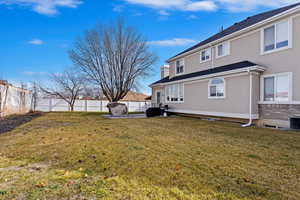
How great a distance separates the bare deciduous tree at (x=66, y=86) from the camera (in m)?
22.1

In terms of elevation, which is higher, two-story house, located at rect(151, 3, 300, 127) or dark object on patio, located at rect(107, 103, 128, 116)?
two-story house, located at rect(151, 3, 300, 127)

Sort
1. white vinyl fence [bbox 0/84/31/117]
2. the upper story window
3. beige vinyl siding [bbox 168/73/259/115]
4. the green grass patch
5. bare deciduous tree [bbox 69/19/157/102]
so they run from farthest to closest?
bare deciduous tree [bbox 69/19/157/102] → the upper story window → white vinyl fence [bbox 0/84/31/117] → beige vinyl siding [bbox 168/73/259/115] → the green grass patch

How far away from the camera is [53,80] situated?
912 inches

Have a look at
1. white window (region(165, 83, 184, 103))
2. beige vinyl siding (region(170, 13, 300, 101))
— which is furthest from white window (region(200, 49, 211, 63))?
white window (region(165, 83, 184, 103))

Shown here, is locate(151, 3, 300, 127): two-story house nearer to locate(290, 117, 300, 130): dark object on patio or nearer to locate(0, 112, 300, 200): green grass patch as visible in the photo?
locate(290, 117, 300, 130): dark object on patio

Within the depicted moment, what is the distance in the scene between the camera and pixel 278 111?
26.9 ft

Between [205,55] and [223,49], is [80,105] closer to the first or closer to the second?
[205,55]

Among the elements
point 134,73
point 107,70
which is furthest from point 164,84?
point 107,70

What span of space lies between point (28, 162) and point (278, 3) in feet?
51.2

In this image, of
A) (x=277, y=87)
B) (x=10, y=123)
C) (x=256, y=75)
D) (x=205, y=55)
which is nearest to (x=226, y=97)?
(x=256, y=75)

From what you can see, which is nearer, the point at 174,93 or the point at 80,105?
the point at 174,93

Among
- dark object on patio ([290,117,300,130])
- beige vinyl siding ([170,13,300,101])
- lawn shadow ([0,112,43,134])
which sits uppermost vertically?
beige vinyl siding ([170,13,300,101])

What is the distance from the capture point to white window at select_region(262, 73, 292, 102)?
793 cm

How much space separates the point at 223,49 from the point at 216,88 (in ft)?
Answer: 10.1
